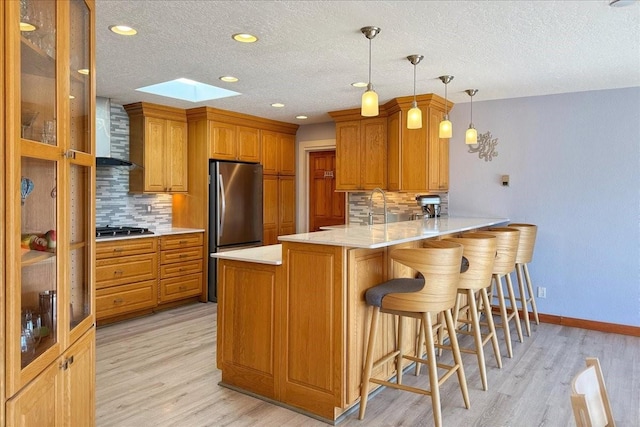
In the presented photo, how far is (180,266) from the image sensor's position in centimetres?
517

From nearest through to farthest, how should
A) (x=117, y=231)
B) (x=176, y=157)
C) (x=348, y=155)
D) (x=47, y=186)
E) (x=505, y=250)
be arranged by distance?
(x=47, y=186) → (x=505, y=250) → (x=117, y=231) → (x=176, y=157) → (x=348, y=155)

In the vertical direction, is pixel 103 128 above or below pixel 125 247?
above

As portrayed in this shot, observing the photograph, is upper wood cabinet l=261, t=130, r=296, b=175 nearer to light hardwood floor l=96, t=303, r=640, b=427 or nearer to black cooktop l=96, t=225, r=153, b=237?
black cooktop l=96, t=225, r=153, b=237

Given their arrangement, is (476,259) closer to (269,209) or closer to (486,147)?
(486,147)

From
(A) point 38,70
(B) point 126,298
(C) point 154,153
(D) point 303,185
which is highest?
(C) point 154,153

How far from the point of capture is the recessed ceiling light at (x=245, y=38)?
2.87 meters

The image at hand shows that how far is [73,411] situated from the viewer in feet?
5.76

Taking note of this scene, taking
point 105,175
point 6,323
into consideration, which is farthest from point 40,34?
point 105,175

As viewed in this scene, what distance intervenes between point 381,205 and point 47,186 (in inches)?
175

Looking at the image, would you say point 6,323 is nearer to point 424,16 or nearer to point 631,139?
point 424,16

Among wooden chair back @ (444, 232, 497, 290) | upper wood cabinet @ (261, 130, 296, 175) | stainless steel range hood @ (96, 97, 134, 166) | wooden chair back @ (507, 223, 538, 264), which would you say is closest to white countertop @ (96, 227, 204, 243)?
stainless steel range hood @ (96, 97, 134, 166)

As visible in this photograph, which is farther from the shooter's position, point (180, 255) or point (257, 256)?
point (180, 255)

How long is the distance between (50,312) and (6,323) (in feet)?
1.10

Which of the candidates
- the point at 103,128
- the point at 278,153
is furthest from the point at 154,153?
the point at 278,153
